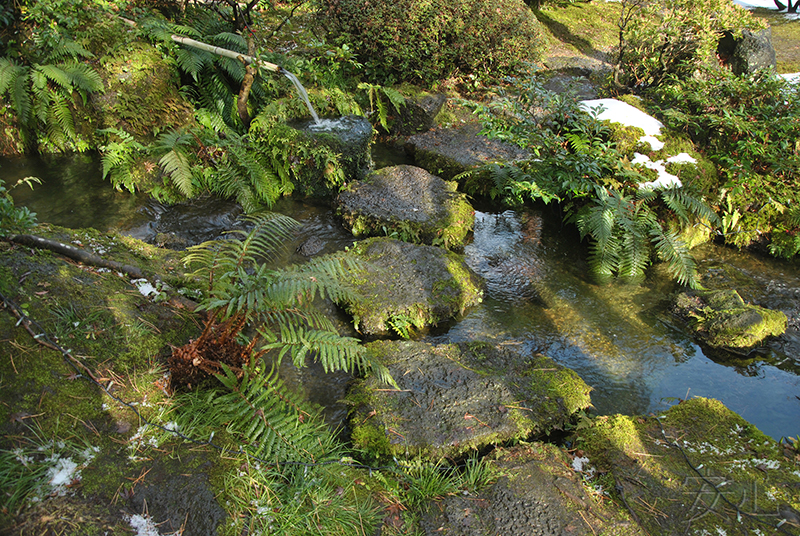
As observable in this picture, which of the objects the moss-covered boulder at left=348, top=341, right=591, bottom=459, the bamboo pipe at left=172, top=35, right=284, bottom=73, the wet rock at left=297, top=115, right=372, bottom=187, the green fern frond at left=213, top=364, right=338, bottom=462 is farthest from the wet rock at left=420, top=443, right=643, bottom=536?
the bamboo pipe at left=172, top=35, right=284, bottom=73

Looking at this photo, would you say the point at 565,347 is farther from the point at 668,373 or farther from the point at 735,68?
the point at 735,68

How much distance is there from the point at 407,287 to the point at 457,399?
1471 millimetres

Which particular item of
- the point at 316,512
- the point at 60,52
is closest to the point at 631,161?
the point at 316,512

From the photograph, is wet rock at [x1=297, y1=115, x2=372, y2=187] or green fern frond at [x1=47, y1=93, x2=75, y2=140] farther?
wet rock at [x1=297, y1=115, x2=372, y2=187]

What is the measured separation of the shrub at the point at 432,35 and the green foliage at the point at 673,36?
1.79 m

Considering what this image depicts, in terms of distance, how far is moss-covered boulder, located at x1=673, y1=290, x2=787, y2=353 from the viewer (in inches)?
168

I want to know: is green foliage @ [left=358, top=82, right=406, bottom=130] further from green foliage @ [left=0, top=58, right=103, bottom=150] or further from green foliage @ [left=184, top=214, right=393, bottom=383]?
green foliage @ [left=184, top=214, right=393, bottom=383]

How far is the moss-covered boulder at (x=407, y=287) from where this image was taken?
4234 millimetres

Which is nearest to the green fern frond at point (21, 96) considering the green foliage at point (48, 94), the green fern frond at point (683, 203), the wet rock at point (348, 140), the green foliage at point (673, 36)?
the green foliage at point (48, 94)

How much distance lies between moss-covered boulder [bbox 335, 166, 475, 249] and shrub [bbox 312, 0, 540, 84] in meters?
3.13

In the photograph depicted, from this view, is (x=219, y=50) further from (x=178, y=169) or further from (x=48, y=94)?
(x=48, y=94)

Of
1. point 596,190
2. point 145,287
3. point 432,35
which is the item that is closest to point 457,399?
point 145,287

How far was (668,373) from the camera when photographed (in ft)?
13.2

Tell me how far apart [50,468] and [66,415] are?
33 centimetres
